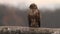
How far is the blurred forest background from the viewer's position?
1.52 metres

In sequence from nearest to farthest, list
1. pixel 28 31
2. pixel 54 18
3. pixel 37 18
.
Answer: pixel 28 31, pixel 37 18, pixel 54 18

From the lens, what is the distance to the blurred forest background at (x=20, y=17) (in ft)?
4.99

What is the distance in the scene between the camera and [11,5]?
1597 mm

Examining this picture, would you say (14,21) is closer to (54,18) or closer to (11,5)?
(11,5)

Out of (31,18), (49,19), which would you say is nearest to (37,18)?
(31,18)

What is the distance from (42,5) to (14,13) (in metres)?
0.28

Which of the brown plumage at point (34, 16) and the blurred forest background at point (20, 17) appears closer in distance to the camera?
the brown plumage at point (34, 16)

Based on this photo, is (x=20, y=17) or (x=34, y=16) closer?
(x=34, y=16)

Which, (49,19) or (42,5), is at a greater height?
(42,5)

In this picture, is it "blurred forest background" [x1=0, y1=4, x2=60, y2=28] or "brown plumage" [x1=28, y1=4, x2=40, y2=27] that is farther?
"blurred forest background" [x1=0, y1=4, x2=60, y2=28]

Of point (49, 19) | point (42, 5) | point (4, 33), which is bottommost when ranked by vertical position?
point (4, 33)

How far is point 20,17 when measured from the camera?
157cm

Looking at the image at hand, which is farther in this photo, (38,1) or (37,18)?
(38,1)

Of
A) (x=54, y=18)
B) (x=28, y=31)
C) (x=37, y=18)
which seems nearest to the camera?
(x=28, y=31)
